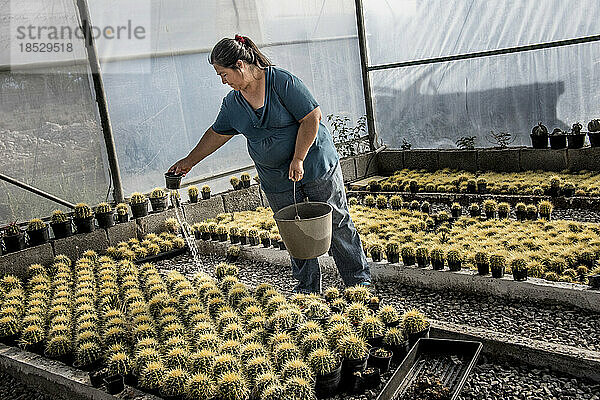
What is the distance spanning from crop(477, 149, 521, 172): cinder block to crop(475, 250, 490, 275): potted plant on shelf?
3.84m

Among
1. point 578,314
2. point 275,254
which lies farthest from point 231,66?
point 578,314

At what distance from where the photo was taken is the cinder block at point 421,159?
786 cm

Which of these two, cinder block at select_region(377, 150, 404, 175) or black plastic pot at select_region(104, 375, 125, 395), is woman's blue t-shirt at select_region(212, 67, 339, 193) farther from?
cinder block at select_region(377, 150, 404, 175)

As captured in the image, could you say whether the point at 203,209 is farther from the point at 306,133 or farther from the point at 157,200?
the point at 306,133

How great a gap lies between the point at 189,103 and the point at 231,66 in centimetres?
386

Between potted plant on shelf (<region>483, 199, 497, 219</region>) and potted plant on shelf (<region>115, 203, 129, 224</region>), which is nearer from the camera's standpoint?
potted plant on shelf (<region>483, 199, 497, 219</region>)

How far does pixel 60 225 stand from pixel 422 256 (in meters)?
3.54

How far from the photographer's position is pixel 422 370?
2787 mm

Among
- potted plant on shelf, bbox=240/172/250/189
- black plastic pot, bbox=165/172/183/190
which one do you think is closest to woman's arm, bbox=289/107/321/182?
black plastic pot, bbox=165/172/183/190

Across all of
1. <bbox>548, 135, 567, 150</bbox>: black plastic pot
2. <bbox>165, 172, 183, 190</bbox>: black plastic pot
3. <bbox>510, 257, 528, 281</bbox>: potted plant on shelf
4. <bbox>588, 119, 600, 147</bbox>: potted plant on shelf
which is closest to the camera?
<bbox>510, 257, 528, 281</bbox>: potted plant on shelf

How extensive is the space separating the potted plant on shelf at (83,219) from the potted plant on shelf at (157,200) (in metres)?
0.74

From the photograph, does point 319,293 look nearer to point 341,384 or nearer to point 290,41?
point 341,384

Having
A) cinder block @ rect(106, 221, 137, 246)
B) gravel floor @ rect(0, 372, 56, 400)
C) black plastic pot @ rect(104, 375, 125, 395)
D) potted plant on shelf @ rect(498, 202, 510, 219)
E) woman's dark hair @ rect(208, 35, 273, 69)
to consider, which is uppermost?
woman's dark hair @ rect(208, 35, 273, 69)

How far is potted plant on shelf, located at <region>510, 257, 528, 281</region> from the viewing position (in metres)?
3.49
